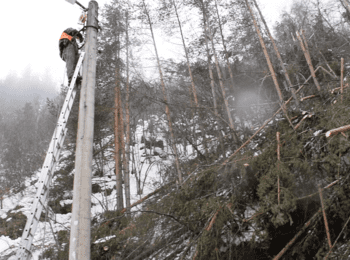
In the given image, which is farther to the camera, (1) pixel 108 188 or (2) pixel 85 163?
(1) pixel 108 188

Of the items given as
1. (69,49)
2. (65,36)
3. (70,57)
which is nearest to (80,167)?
(70,57)

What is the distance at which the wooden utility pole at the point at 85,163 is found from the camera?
6.44ft

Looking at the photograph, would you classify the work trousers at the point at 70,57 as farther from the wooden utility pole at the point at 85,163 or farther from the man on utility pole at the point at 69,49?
the wooden utility pole at the point at 85,163

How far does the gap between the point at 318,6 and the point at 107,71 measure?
13.9m

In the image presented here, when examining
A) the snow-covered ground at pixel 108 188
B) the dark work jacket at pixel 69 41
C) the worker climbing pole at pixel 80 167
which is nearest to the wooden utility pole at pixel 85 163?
the worker climbing pole at pixel 80 167

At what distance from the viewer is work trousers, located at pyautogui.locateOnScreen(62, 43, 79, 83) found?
3326mm

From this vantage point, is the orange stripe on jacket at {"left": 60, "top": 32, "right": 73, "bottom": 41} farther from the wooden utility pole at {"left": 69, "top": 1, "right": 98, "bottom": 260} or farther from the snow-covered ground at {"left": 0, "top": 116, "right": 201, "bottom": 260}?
the snow-covered ground at {"left": 0, "top": 116, "right": 201, "bottom": 260}

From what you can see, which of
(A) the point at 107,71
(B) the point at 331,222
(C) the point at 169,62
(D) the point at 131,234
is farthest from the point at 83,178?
(A) the point at 107,71

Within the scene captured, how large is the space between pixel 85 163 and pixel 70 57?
1.98 metres

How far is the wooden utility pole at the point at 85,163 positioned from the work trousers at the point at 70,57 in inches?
26.2

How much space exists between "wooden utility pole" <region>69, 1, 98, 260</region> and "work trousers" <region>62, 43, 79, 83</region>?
2.18 feet

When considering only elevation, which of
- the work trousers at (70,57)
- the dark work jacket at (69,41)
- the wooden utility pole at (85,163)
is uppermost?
Answer: the dark work jacket at (69,41)

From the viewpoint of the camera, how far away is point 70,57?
336cm

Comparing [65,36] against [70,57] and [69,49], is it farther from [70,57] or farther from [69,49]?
[70,57]
